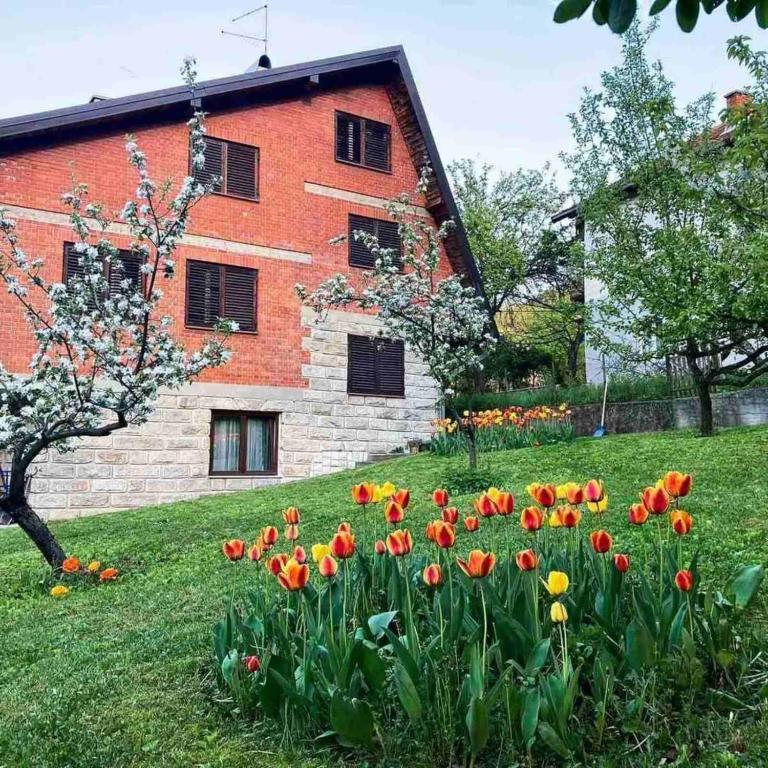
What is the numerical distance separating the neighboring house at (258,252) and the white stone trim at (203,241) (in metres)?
0.03

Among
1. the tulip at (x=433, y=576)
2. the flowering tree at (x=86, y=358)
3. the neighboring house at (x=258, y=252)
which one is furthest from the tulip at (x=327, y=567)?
the neighboring house at (x=258, y=252)

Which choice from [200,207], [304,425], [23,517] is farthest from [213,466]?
[23,517]

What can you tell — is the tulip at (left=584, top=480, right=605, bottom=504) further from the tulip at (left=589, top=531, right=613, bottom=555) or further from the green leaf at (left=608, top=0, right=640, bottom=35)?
the green leaf at (left=608, top=0, right=640, bottom=35)

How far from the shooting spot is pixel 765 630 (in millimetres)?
3691

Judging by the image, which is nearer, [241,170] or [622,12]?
[622,12]

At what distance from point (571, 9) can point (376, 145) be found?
641 inches

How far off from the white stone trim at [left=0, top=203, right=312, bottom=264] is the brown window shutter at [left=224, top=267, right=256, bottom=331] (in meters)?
0.41

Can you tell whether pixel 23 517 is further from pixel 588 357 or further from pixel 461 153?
pixel 461 153

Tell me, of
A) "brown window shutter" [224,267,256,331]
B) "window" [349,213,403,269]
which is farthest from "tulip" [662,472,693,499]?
"window" [349,213,403,269]

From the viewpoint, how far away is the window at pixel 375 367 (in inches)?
666

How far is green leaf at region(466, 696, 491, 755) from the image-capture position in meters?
2.81

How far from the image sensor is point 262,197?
16.0 metres

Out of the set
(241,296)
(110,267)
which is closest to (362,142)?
(241,296)

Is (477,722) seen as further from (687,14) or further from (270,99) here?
(270,99)
